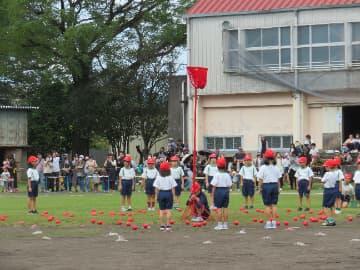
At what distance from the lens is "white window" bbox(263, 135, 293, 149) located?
47.3 metres

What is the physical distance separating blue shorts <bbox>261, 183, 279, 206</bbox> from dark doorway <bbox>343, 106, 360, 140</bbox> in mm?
23851

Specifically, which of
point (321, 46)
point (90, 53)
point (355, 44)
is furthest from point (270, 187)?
point (90, 53)

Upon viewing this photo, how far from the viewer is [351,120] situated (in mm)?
47406

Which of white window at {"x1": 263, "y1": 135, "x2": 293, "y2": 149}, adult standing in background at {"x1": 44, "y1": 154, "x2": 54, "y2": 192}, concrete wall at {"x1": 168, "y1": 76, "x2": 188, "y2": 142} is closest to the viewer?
adult standing in background at {"x1": 44, "y1": 154, "x2": 54, "y2": 192}

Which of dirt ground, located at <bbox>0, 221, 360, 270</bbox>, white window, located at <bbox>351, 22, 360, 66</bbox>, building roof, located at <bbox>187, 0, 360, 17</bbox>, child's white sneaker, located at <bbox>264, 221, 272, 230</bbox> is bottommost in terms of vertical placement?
dirt ground, located at <bbox>0, 221, 360, 270</bbox>

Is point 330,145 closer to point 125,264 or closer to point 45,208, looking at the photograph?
point 45,208

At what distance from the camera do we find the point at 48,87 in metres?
60.3

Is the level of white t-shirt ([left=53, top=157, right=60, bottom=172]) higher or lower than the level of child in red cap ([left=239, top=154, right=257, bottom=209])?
higher

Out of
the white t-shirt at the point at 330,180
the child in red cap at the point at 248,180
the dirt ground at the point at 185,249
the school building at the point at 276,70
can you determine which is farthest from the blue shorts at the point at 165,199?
the school building at the point at 276,70

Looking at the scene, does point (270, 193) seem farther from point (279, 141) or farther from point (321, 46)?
point (279, 141)

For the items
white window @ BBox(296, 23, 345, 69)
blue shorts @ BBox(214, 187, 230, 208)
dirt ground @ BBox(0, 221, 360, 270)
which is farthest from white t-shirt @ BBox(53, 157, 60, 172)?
blue shorts @ BBox(214, 187, 230, 208)

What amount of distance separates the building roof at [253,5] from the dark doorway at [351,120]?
506cm

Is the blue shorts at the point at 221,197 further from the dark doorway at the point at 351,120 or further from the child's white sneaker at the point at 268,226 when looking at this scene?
the dark doorway at the point at 351,120

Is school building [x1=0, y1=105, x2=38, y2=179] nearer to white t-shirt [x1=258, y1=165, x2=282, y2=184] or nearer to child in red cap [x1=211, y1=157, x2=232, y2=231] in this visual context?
child in red cap [x1=211, y1=157, x2=232, y2=231]
